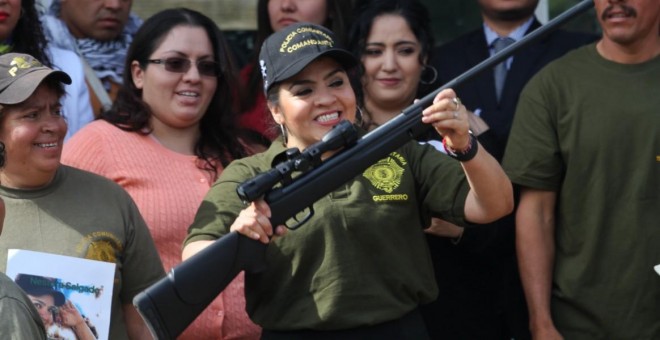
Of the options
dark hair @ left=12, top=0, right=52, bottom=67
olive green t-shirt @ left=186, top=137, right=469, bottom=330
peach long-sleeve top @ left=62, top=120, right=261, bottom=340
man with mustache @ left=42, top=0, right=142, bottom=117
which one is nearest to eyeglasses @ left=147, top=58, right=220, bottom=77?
peach long-sleeve top @ left=62, top=120, right=261, bottom=340

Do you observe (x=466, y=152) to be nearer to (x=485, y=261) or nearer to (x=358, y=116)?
(x=358, y=116)

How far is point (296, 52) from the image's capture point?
4.72 meters

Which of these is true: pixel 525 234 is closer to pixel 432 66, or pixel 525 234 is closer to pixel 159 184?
pixel 432 66

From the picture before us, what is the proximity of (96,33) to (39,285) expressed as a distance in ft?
7.94

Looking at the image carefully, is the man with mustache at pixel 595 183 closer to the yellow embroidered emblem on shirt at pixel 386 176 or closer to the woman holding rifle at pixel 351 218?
the woman holding rifle at pixel 351 218

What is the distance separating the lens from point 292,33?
4820mm

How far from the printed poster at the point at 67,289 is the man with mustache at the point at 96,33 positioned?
1.99 meters

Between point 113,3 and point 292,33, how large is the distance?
218 cm

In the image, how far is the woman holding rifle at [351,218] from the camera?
4492 millimetres

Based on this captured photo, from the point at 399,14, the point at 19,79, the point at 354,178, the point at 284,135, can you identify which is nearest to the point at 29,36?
the point at 19,79

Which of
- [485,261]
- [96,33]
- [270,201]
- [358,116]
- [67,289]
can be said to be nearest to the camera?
[270,201]

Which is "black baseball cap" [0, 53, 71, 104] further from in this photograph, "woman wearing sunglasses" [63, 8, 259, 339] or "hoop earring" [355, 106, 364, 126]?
"hoop earring" [355, 106, 364, 126]

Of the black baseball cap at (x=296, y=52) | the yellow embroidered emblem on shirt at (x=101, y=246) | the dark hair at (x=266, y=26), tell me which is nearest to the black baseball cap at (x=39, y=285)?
the yellow embroidered emblem on shirt at (x=101, y=246)

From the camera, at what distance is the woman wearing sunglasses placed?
5.34 m
